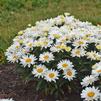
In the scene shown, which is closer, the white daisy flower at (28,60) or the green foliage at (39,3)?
the white daisy flower at (28,60)

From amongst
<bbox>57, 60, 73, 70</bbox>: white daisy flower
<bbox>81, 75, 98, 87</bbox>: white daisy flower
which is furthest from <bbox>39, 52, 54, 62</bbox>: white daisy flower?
<bbox>81, 75, 98, 87</bbox>: white daisy flower

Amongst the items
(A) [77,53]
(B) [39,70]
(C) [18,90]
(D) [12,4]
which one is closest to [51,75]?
(B) [39,70]

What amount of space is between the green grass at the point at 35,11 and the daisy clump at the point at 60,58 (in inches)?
99.8

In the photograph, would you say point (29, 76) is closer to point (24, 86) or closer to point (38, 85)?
point (38, 85)

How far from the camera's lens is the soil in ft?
17.5

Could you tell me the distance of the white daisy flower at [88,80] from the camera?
465 centimetres

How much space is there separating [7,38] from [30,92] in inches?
94.7

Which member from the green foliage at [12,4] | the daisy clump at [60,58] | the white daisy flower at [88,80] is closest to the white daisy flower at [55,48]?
the daisy clump at [60,58]

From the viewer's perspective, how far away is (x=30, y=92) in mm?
5531

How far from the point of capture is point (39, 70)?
16.3ft

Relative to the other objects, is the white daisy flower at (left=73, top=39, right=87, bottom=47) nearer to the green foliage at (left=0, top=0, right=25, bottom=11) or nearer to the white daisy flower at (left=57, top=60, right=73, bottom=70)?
the white daisy flower at (left=57, top=60, right=73, bottom=70)

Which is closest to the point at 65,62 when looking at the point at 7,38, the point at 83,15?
the point at 7,38

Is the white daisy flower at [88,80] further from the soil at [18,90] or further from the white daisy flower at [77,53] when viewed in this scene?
the soil at [18,90]

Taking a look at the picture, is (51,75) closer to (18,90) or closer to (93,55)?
(93,55)
